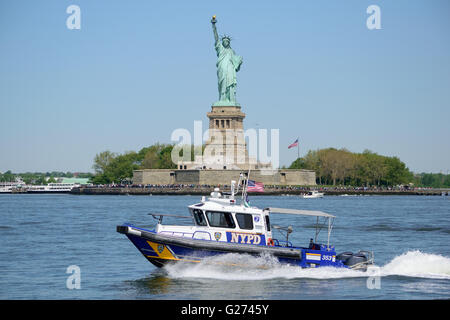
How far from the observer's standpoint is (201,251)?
2669 centimetres

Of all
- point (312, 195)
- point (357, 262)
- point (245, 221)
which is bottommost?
point (357, 262)

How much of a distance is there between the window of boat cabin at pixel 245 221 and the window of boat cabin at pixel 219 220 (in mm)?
274

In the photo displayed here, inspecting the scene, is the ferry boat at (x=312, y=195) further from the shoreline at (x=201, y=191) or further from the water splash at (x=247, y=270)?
the water splash at (x=247, y=270)

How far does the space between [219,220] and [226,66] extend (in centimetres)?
9979

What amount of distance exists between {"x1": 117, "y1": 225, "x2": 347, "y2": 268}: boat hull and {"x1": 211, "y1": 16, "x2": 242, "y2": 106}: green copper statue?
9962 centimetres

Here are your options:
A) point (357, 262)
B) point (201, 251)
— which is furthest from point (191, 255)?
point (357, 262)

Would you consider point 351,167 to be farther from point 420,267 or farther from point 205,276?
point 205,276

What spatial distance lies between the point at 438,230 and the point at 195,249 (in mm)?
26964

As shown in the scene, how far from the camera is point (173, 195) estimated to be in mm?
124562

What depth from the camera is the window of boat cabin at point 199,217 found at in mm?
27219

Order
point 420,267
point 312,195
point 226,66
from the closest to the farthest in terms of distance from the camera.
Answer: point 420,267, point 312,195, point 226,66

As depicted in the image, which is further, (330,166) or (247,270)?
(330,166)
